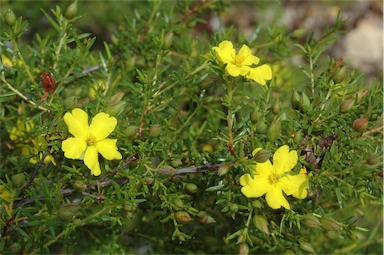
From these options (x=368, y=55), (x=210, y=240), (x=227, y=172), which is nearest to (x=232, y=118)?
(x=227, y=172)

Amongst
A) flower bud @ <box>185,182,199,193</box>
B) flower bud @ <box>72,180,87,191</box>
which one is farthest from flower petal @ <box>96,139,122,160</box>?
flower bud @ <box>185,182,199,193</box>

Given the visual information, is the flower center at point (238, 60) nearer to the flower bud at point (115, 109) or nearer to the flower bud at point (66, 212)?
the flower bud at point (115, 109)

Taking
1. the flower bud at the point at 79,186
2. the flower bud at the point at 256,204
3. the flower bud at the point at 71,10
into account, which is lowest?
the flower bud at the point at 79,186

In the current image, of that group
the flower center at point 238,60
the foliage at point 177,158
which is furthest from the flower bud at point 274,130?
the flower center at point 238,60

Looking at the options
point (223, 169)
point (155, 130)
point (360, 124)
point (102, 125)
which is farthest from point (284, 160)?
point (102, 125)

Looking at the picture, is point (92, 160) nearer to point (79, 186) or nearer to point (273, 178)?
point (79, 186)

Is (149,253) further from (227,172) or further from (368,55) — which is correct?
(368,55)
